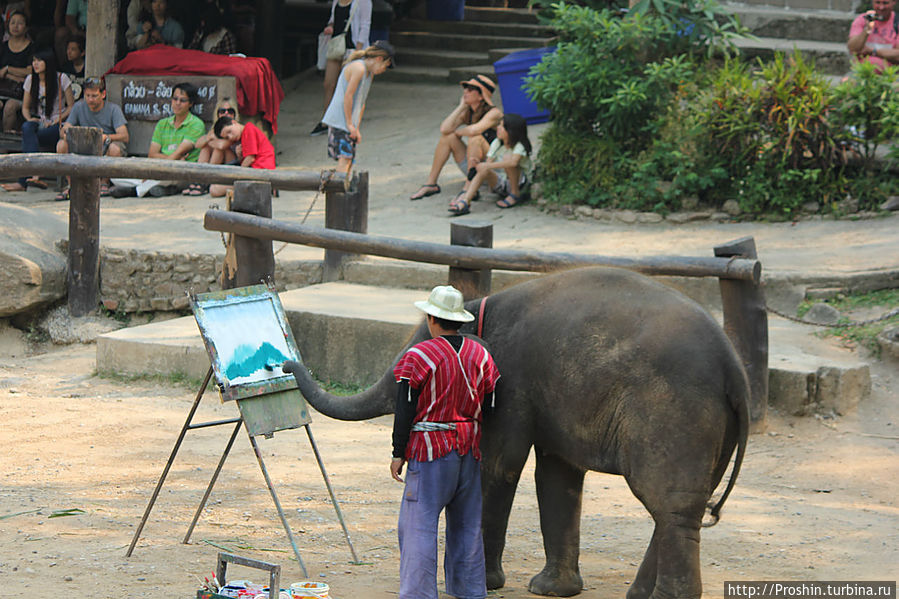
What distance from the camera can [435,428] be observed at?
4.46 meters

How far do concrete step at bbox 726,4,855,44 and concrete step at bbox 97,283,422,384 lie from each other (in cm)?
800

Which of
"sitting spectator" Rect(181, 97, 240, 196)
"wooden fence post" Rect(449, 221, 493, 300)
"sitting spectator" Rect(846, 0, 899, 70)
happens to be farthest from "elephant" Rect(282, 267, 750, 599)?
"sitting spectator" Rect(181, 97, 240, 196)

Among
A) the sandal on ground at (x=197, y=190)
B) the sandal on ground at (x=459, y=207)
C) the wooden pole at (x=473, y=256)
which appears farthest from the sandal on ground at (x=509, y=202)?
the wooden pole at (x=473, y=256)

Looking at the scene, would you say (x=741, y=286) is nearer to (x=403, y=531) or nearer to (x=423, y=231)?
(x=403, y=531)

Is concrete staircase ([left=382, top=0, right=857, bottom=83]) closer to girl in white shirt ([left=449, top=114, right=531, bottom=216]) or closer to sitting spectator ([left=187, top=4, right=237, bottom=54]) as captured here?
sitting spectator ([left=187, top=4, right=237, bottom=54])

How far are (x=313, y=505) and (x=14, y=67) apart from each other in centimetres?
1113

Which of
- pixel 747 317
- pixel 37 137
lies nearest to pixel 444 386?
pixel 747 317

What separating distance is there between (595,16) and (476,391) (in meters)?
8.40

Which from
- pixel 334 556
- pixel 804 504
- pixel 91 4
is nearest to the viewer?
pixel 334 556

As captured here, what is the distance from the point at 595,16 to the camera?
474 inches

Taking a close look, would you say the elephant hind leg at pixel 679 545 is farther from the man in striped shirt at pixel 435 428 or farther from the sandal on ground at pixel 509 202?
the sandal on ground at pixel 509 202

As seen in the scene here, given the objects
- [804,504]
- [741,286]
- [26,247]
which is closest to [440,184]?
[26,247]

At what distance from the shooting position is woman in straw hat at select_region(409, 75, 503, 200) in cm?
1212

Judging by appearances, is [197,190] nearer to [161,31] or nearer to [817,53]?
[161,31]
